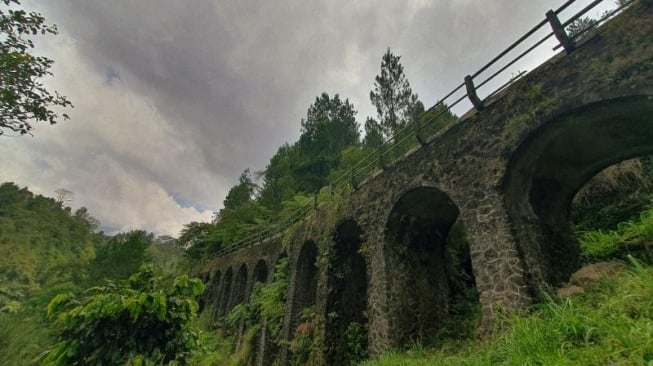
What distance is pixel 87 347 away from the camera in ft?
11.0

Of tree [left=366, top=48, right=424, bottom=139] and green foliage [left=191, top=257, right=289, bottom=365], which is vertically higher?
tree [left=366, top=48, right=424, bottom=139]

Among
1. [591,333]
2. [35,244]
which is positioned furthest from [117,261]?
[591,333]

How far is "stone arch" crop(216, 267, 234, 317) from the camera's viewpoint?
19844mm

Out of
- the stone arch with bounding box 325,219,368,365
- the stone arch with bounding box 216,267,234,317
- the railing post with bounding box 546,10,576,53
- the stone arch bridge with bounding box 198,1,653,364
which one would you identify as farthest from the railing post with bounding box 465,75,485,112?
the stone arch with bounding box 216,267,234,317

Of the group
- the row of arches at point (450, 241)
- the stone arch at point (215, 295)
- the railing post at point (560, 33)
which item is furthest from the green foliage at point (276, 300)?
the railing post at point (560, 33)

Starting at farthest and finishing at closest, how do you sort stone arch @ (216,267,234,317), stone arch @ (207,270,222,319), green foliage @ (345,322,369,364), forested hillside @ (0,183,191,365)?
stone arch @ (207,270,222,319)
stone arch @ (216,267,234,317)
forested hillside @ (0,183,191,365)
green foliage @ (345,322,369,364)

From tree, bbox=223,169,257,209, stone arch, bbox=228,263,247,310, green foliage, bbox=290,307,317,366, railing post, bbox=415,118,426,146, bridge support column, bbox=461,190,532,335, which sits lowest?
green foliage, bbox=290,307,317,366

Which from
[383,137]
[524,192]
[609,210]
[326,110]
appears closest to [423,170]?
[524,192]

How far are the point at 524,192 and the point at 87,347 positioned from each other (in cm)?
754

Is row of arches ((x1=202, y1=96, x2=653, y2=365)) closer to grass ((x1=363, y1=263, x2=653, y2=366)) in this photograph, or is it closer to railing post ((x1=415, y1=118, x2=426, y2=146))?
railing post ((x1=415, y1=118, x2=426, y2=146))

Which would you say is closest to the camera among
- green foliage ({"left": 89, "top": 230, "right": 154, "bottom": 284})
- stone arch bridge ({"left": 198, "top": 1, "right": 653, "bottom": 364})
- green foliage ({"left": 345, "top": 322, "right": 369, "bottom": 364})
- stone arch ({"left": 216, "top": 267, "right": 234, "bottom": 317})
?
stone arch bridge ({"left": 198, "top": 1, "right": 653, "bottom": 364})

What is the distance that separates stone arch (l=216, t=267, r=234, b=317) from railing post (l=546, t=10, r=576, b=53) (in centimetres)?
2013

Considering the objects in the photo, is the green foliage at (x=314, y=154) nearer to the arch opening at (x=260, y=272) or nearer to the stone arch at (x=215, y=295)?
the stone arch at (x=215, y=295)

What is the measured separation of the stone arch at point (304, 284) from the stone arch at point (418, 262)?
4.53 meters
